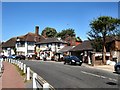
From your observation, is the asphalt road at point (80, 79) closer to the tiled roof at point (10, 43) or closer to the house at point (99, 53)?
the house at point (99, 53)

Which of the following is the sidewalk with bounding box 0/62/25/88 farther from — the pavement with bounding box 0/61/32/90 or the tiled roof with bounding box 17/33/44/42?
the tiled roof with bounding box 17/33/44/42

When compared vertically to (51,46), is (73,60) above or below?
below

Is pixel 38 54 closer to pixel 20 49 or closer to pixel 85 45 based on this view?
pixel 20 49

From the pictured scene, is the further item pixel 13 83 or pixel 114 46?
pixel 114 46

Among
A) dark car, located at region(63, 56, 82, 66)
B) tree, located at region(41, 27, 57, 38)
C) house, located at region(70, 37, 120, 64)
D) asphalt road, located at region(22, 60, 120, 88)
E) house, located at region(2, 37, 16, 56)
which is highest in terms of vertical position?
tree, located at region(41, 27, 57, 38)

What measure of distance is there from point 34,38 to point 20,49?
6.73 meters

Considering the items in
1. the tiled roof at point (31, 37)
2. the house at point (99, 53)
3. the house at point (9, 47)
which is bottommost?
the house at point (99, 53)

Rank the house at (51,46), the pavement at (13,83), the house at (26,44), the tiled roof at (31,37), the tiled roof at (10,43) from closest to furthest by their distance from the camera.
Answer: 1. the pavement at (13,83)
2. the house at (51,46)
3. the house at (26,44)
4. the tiled roof at (31,37)
5. the tiled roof at (10,43)

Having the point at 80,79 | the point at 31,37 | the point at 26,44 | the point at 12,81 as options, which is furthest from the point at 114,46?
the point at 31,37

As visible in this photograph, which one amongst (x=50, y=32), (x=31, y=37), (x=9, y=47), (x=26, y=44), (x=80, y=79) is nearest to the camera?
(x=80, y=79)

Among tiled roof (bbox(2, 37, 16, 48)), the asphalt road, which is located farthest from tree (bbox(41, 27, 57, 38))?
the asphalt road

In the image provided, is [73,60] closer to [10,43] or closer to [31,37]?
A: [31,37]

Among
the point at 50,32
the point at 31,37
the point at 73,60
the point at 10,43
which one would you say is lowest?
the point at 73,60

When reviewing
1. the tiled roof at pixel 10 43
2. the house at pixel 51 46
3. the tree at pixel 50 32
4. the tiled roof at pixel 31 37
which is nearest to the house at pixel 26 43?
the tiled roof at pixel 31 37
